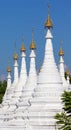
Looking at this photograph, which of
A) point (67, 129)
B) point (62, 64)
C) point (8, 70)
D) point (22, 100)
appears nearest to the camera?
point (67, 129)

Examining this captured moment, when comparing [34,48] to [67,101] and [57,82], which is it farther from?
[67,101]

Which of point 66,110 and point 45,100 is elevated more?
point 45,100

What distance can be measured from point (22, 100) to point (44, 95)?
564cm

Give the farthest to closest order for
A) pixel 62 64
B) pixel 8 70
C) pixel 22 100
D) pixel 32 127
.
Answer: pixel 8 70
pixel 62 64
pixel 22 100
pixel 32 127

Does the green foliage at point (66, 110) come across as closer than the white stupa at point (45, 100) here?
→ Yes

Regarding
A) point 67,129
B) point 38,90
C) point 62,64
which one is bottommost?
point 67,129

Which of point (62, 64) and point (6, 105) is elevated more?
point (62, 64)

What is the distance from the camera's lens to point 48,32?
44.2 m

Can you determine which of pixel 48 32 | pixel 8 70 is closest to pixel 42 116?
pixel 48 32

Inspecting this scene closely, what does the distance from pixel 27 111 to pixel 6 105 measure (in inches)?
648

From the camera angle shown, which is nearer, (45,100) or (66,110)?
(66,110)

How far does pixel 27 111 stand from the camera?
4444 centimetres

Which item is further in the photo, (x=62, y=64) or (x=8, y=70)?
(x=8, y=70)

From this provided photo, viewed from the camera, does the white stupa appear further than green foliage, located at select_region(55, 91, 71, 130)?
Yes
